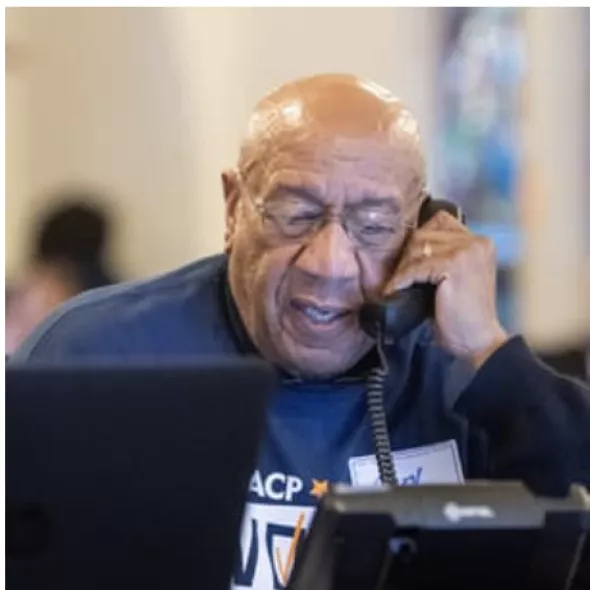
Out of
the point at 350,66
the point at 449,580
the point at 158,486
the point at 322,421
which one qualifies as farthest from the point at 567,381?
the point at 350,66

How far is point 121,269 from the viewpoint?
14.1 ft

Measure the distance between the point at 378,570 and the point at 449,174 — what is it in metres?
3.81

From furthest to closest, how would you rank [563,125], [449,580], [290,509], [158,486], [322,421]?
1. [563,125]
2. [322,421]
3. [290,509]
4. [449,580]
5. [158,486]

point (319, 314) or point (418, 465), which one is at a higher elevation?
point (319, 314)

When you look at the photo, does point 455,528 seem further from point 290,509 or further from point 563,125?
point 563,125

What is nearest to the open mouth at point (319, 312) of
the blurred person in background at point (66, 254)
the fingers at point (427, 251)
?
the fingers at point (427, 251)

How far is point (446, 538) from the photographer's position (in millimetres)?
1116

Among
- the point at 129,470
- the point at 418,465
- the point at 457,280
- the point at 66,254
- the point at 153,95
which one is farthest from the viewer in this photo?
the point at 153,95

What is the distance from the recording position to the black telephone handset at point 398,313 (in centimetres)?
174

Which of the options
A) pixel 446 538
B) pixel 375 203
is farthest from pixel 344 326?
pixel 446 538

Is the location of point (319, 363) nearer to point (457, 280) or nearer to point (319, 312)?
point (319, 312)

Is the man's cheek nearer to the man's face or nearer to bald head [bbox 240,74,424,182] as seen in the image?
the man's face

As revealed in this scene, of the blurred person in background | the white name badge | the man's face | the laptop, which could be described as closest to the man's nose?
the man's face

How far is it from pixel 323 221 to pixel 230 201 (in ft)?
0.64
